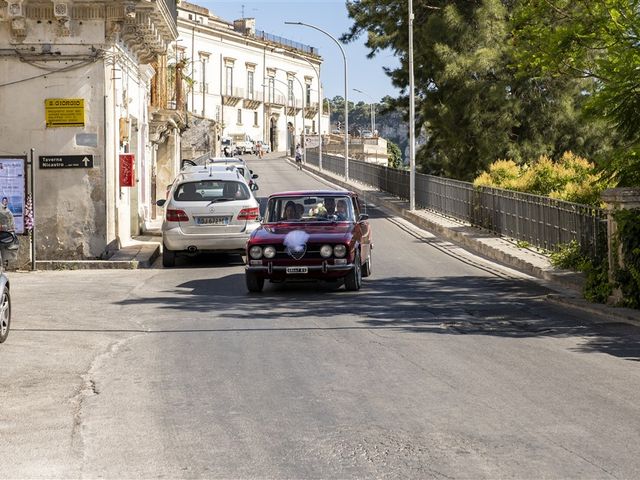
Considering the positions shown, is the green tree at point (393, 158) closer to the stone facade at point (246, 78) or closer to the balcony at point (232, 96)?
the stone facade at point (246, 78)

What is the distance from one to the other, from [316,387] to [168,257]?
1383 centimetres

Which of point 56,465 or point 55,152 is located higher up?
point 55,152

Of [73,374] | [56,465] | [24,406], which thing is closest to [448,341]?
[73,374]

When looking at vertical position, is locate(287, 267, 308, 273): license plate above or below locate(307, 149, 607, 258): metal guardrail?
below

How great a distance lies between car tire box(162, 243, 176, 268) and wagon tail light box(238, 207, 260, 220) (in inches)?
63.1

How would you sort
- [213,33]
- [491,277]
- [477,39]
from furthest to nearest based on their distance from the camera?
[213,33], [477,39], [491,277]

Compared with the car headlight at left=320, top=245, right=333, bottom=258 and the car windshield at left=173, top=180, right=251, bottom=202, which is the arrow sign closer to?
the car windshield at left=173, top=180, right=251, bottom=202

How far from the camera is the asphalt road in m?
7.02

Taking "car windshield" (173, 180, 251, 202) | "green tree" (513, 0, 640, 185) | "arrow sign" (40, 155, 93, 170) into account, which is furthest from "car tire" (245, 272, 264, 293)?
"arrow sign" (40, 155, 93, 170)

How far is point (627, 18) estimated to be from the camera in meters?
17.8

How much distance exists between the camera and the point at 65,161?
2427cm

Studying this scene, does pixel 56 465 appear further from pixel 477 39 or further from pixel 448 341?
pixel 477 39

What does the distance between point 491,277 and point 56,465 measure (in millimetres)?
14711

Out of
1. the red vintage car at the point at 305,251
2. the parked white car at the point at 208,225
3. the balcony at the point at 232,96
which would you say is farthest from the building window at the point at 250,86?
the red vintage car at the point at 305,251
